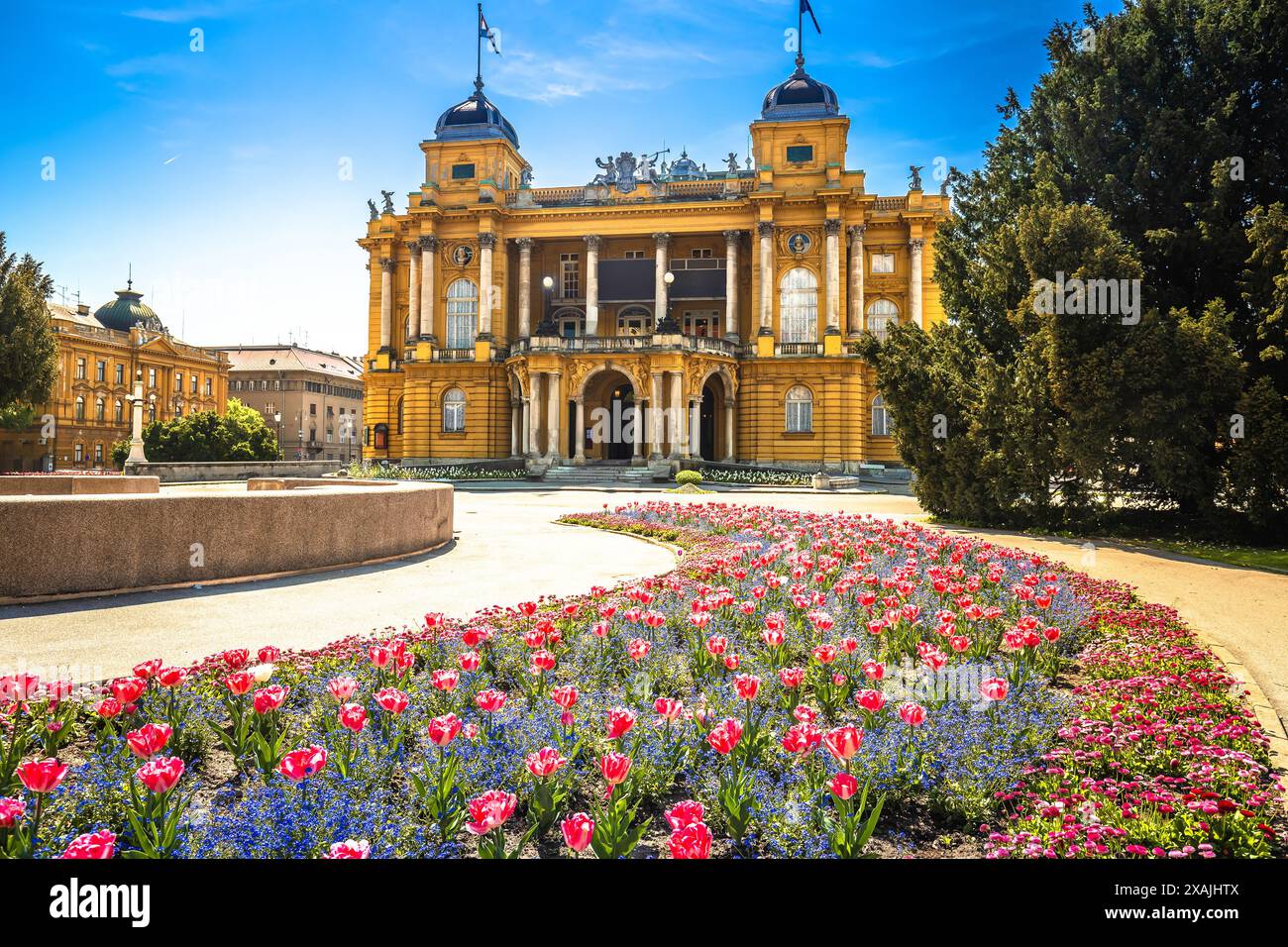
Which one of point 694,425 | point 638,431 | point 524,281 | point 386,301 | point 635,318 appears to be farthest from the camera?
point 386,301

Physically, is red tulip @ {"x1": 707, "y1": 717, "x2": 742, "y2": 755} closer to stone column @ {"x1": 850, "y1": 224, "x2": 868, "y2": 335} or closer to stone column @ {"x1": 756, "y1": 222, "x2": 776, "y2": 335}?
stone column @ {"x1": 756, "y1": 222, "x2": 776, "y2": 335}

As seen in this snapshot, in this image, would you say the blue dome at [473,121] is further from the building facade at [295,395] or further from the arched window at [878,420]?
the building facade at [295,395]

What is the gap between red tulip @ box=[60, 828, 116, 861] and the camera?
253 centimetres

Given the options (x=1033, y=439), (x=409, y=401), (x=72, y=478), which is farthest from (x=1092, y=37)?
(x=409, y=401)

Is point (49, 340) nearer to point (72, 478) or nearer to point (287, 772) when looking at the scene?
point (72, 478)

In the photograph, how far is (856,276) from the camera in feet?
168

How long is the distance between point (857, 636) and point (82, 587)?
841 cm

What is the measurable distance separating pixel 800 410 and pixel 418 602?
44375mm

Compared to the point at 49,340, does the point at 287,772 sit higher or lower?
lower

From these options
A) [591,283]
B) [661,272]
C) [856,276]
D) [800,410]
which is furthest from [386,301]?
[856,276]

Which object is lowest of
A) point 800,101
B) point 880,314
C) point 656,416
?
point 656,416

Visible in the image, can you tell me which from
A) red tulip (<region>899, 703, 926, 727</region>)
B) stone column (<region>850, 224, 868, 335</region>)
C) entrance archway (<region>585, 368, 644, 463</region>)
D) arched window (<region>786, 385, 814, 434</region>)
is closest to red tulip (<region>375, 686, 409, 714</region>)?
red tulip (<region>899, 703, 926, 727</region>)

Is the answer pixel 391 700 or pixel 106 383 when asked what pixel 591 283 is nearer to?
pixel 391 700
